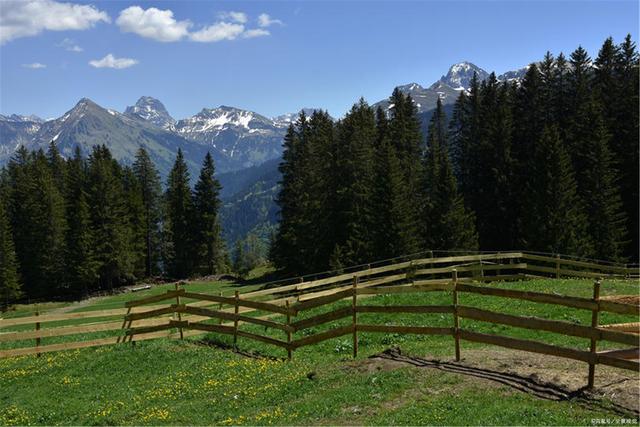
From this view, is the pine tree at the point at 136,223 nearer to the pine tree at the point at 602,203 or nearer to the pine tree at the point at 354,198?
the pine tree at the point at 354,198

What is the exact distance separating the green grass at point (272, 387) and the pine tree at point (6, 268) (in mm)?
54766

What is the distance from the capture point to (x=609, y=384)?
30.4ft

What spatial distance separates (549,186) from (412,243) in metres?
13.2

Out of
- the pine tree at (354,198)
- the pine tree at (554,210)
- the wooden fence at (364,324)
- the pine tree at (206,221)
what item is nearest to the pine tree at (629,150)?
the pine tree at (554,210)

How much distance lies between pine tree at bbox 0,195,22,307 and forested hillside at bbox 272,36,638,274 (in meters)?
33.3

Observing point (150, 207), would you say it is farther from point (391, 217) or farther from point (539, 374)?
point (539, 374)

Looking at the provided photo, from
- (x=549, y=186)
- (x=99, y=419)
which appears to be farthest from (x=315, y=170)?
(x=99, y=419)

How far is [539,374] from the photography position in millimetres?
10047

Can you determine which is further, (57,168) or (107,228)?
(57,168)

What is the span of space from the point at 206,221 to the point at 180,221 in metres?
4.95

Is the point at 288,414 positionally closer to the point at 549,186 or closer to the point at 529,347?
the point at 529,347

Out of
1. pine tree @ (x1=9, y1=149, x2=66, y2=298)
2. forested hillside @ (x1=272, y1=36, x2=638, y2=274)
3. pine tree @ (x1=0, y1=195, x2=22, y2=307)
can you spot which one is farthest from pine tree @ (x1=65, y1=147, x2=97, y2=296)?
forested hillside @ (x1=272, y1=36, x2=638, y2=274)

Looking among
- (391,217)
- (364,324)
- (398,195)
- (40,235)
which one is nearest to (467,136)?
(398,195)

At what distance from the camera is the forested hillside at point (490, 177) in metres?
47.1
